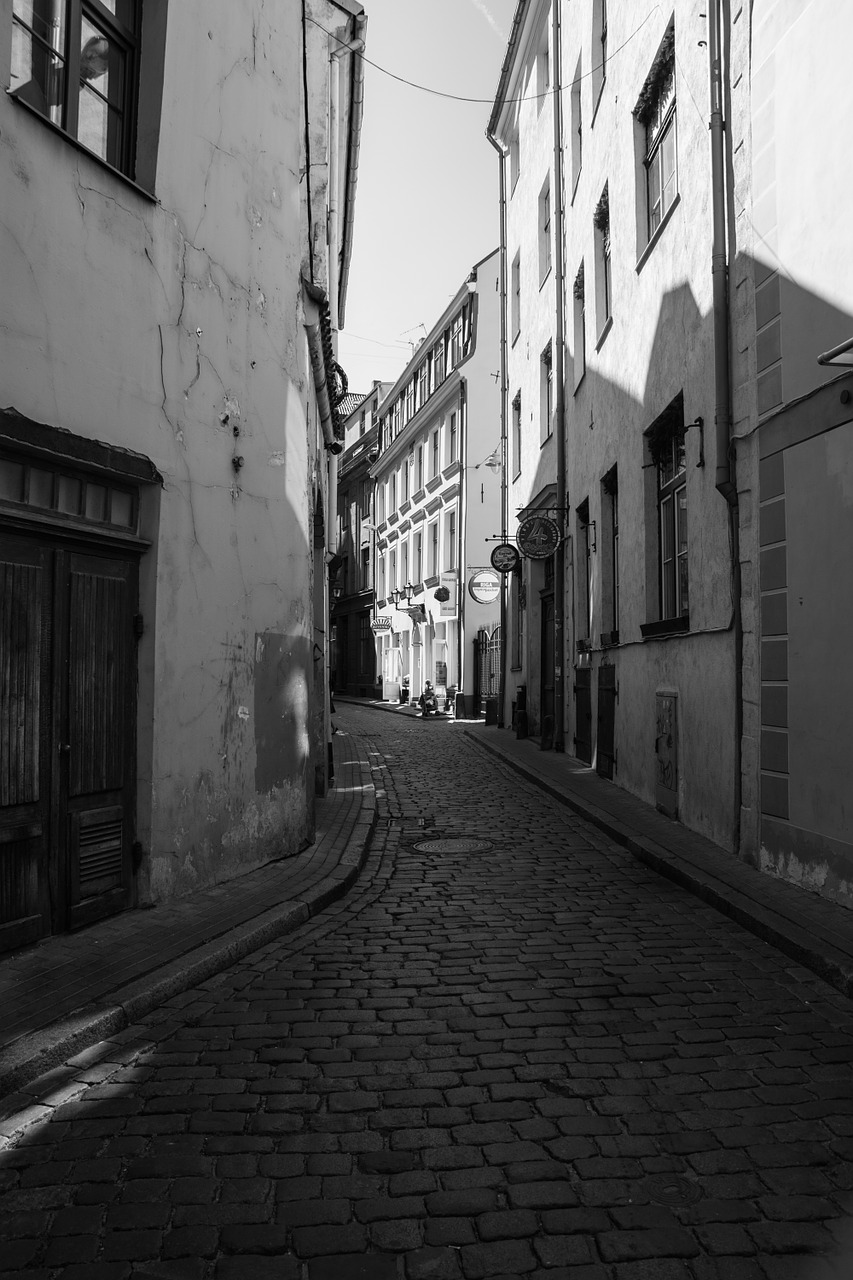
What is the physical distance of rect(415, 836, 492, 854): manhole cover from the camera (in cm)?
871

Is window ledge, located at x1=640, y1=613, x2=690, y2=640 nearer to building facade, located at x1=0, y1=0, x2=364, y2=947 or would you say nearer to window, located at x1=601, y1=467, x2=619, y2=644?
window, located at x1=601, y1=467, x2=619, y2=644

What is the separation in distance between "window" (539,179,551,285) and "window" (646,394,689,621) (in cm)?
911

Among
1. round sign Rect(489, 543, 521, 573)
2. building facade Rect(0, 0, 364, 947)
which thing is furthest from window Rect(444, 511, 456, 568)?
building facade Rect(0, 0, 364, 947)

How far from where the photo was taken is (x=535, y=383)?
64.0 ft

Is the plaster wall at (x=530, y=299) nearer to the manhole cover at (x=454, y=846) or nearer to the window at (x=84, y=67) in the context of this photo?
the manhole cover at (x=454, y=846)

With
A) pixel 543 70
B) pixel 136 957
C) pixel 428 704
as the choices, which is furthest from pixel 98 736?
pixel 428 704

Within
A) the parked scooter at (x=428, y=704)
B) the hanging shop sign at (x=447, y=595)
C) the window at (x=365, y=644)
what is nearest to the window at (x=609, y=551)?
the parked scooter at (x=428, y=704)

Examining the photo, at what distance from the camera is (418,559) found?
34469mm

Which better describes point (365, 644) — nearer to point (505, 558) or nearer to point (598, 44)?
point (505, 558)

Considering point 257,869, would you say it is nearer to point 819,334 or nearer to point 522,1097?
point 522,1097

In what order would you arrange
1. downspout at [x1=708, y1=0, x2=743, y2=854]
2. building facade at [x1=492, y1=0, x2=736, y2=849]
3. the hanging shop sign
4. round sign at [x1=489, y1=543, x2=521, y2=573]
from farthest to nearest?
1. the hanging shop sign
2. round sign at [x1=489, y1=543, x2=521, y2=573]
3. building facade at [x1=492, y1=0, x2=736, y2=849]
4. downspout at [x1=708, y1=0, x2=743, y2=854]

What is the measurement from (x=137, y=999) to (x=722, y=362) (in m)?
6.07

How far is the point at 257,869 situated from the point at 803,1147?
4.81m

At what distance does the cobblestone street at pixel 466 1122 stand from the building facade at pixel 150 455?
53.4 inches
